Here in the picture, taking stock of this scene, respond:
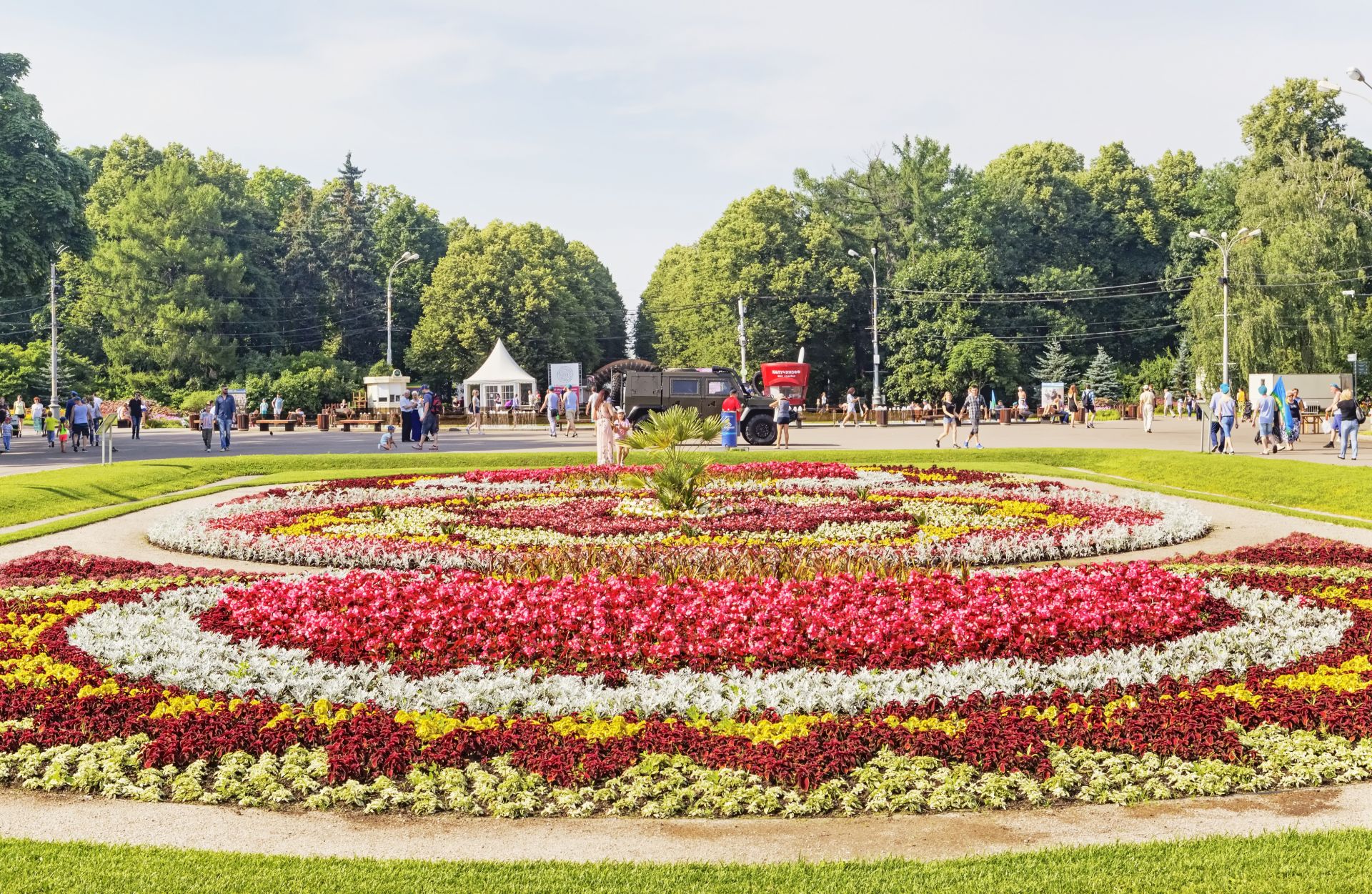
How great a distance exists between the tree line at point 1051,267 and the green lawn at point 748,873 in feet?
177

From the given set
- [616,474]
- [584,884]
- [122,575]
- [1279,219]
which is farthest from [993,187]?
[584,884]

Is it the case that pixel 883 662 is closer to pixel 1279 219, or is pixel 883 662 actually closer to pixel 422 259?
pixel 1279 219

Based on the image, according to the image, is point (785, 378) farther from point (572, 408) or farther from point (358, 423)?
point (572, 408)

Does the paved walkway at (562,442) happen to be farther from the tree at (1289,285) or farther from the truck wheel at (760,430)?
the tree at (1289,285)

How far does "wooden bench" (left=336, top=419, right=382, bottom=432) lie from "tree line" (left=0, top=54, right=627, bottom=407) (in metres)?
10.1

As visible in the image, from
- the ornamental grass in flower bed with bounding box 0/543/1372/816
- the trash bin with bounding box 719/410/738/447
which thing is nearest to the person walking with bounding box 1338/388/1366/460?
the trash bin with bounding box 719/410/738/447

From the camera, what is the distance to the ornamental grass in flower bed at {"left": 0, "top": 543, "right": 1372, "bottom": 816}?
6078 mm

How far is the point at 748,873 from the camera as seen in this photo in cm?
505

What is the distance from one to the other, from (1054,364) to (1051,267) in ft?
25.2

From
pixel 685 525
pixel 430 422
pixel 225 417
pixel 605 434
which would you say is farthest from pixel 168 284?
pixel 685 525

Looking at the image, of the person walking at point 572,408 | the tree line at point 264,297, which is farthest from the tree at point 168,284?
the person walking at point 572,408

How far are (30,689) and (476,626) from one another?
9.12ft

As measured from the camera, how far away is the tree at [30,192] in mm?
34938

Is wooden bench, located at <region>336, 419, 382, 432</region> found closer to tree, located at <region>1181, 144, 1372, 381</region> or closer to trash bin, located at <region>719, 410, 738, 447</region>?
trash bin, located at <region>719, 410, 738, 447</region>
